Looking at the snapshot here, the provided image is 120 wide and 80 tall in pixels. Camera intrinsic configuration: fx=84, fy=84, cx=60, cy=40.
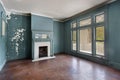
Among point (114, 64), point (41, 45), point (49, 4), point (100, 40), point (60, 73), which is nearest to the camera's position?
point (60, 73)

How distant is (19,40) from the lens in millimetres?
4957

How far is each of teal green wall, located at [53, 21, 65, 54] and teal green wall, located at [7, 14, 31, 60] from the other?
211 centimetres

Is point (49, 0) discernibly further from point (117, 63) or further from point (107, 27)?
point (117, 63)

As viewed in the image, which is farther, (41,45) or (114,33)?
(41,45)

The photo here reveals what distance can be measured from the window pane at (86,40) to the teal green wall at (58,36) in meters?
1.92

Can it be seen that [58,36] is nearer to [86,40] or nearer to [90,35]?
[86,40]

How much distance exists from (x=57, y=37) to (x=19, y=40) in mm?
2850

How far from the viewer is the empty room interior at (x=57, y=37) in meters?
3.44

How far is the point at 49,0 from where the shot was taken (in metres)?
3.42

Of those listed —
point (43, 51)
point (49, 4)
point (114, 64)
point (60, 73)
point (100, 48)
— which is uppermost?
point (49, 4)

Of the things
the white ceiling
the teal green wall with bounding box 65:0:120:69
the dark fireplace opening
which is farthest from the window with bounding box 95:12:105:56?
the dark fireplace opening

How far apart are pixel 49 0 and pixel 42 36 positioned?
2500mm

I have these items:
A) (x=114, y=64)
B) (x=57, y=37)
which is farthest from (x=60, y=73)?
(x=57, y=37)

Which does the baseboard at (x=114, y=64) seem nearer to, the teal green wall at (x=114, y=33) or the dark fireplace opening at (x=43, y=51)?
the teal green wall at (x=114, y=33)
